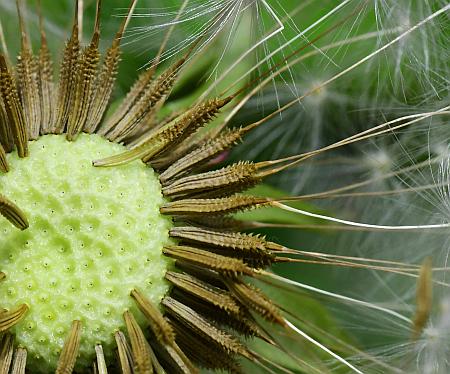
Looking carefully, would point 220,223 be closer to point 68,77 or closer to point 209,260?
point 209,260

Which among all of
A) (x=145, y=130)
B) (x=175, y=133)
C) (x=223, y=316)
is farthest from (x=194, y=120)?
(x=223, y=316)

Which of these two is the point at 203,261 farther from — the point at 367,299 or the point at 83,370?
the point at 367,299

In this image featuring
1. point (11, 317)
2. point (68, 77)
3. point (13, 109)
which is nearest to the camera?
point (11, 317)

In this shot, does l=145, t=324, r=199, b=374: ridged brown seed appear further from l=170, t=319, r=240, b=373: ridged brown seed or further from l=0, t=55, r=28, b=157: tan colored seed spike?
l=0, t=55, r=28, b=157: tan colored seed spike

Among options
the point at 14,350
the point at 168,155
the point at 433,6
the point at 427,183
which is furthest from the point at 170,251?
the point at 433,6

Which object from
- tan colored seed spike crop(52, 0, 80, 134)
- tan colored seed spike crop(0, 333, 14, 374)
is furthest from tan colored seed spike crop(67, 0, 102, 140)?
tan colored seed spike crop(0, 333, 14, 374)

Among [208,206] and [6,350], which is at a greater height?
[208,206]

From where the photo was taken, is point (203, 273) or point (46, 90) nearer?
point (203, 273)

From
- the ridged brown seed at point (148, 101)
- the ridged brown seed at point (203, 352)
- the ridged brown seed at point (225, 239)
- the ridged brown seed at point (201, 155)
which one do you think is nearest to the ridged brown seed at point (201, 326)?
the ridged brown seed at point (203, 352)

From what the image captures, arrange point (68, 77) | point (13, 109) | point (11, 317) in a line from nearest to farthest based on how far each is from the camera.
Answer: point (11, 317)
point (13, 109)
point (68, 77)
